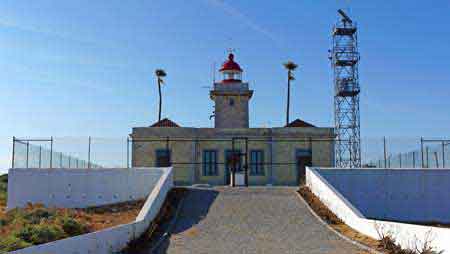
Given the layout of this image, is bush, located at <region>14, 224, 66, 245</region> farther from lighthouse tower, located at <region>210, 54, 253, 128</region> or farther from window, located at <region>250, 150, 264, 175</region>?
lighthouse tower, located at <region>210, 54, 253, 128</region>

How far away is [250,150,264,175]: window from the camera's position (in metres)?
29.5

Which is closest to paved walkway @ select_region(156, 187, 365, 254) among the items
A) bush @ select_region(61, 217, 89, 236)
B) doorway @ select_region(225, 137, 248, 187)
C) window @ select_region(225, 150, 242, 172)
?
bush @ select_region(61, 217, 89, 236)

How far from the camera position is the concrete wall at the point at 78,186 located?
23.4m

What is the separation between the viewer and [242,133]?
30.0 metres

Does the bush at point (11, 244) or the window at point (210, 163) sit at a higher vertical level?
the window at point (210, 163)

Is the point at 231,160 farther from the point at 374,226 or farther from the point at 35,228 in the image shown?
the point at 35,228

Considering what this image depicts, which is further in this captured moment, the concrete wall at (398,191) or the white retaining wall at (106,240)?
the concrete wall at (398,191)

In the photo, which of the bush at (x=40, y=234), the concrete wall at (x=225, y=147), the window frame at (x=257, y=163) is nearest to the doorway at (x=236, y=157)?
the concrete wall at (x=225, y=147)

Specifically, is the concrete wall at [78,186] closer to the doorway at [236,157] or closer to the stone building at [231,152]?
the stone building at [231,152]

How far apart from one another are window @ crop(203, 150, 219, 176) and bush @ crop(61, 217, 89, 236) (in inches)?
515

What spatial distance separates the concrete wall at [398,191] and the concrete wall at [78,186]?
293 inches

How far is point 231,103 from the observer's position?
113 ft

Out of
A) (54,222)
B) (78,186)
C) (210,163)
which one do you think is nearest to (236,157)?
(210,163)

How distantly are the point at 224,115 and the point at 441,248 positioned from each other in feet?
74.6
